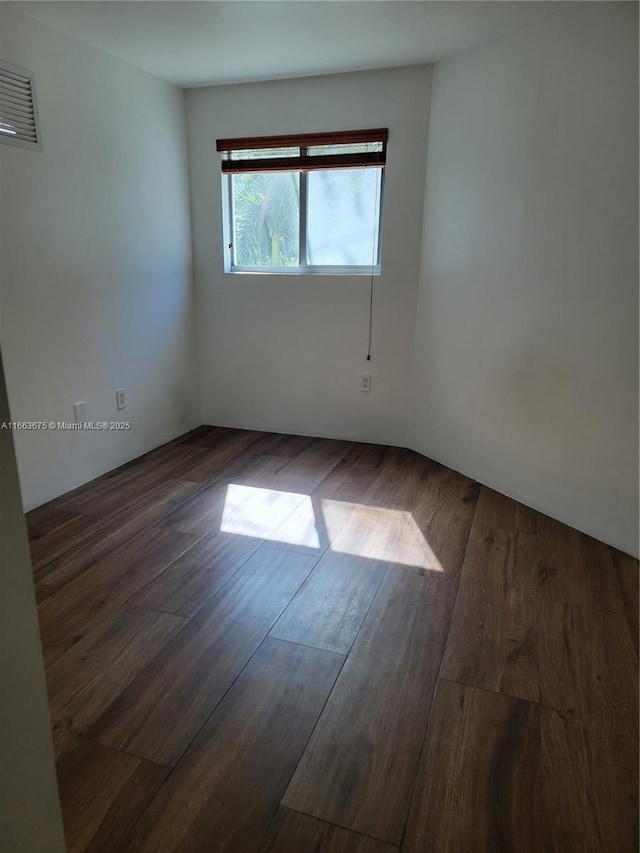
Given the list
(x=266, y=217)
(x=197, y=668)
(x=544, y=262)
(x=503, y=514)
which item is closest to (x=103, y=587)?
(x=197, y=668)

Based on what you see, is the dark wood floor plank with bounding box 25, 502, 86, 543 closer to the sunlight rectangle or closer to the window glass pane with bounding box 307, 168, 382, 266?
the sunlight rectangle

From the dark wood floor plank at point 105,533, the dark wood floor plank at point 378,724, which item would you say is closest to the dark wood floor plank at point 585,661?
the dark wood floor plank at point 378,724

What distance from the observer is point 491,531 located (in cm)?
249

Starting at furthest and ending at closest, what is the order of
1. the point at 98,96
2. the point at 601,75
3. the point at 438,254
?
the point at 438,254 < the point at 98,96 < the point at 601,75

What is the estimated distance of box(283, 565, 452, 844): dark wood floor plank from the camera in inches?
47.1

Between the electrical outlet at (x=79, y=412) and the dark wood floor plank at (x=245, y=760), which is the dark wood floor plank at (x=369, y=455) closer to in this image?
the electrical outlet at (x=79, y=412)

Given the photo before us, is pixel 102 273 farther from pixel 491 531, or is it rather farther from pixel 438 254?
pixel 491 531

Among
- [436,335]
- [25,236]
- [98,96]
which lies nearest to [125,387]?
[25,236]

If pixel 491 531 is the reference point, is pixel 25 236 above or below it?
above

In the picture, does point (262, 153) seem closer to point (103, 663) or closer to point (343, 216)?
point (343, 216)

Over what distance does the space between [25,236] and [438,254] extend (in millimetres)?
2203

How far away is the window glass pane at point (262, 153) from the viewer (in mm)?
3385

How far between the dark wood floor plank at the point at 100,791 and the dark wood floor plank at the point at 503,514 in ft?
5.90

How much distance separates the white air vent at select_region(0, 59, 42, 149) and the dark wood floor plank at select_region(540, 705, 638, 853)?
3.01 m
